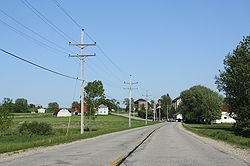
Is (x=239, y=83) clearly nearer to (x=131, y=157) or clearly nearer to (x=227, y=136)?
(x=227, y=136)

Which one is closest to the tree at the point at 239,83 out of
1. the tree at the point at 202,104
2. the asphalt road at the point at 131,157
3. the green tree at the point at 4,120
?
the asphalt road at the point at 131,157

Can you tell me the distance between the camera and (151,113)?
461 ft

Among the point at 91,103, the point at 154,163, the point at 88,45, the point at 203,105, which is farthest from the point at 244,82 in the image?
the point at 203,105

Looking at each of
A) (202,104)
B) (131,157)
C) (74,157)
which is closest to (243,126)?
(131,157)

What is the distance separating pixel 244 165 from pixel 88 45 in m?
26.0

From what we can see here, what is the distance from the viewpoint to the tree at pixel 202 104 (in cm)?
8331

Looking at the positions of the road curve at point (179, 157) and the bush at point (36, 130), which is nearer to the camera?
the road curve at point (179, 157)

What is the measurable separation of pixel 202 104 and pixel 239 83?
4927cm

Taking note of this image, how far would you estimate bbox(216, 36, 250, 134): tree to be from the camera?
3584 centimetres

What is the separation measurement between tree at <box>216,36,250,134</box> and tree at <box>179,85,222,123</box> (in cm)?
3332

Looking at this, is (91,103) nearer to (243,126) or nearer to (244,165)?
(243,126)

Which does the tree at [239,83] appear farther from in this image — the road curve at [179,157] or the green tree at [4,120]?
the green tree at [4,120]

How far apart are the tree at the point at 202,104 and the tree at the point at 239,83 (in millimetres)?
33324

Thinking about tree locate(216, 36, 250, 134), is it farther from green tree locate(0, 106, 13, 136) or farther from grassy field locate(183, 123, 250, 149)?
green tree locate(0, 106, 13, 136)
